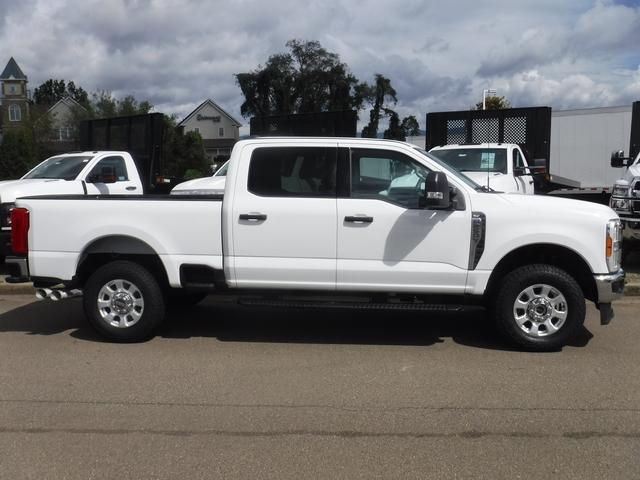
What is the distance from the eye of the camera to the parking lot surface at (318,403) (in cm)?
394

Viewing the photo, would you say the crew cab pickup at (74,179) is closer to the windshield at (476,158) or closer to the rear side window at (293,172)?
the rear side window at (293,172)

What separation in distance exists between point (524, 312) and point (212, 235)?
3.05m

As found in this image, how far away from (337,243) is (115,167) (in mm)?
7089

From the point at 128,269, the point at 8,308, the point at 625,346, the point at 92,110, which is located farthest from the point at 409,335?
the point at 92,110

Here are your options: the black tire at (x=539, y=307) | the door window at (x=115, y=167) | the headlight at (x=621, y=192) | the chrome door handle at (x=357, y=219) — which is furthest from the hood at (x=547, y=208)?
the door window at (x=115, y=167)

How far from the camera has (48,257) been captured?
6.59m

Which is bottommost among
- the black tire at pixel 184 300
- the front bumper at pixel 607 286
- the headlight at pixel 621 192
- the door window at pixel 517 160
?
the black tire at pixel 184 300

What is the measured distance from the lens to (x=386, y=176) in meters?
6.34

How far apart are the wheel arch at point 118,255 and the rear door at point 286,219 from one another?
929mm

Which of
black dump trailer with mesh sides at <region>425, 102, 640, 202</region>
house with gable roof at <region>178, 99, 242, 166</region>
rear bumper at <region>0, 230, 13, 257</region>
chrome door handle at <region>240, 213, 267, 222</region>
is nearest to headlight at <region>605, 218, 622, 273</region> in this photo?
chrome door handle at <region>240, 213, 267, 222</region>

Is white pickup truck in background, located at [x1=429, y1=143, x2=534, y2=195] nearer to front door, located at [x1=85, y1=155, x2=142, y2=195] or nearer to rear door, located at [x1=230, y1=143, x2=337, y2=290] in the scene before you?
rear door, located at [x1=230, y1=143, x2=337, y2=290]

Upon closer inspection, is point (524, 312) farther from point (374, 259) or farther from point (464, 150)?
point (464, 150)

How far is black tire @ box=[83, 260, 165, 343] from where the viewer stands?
648cm

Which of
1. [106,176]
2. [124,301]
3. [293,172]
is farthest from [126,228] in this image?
[106,176]
